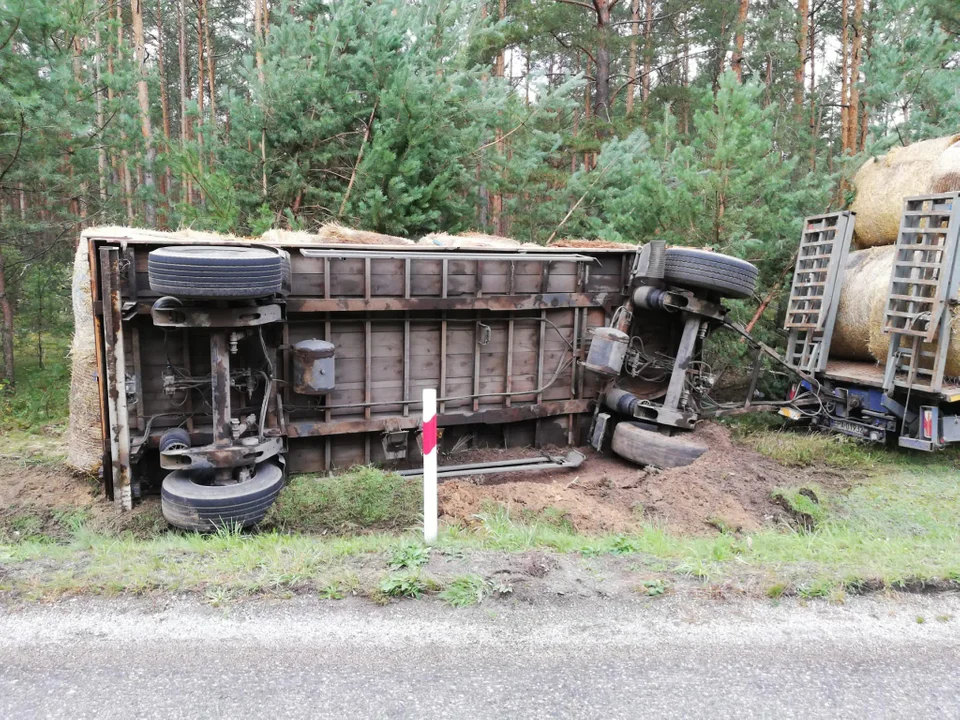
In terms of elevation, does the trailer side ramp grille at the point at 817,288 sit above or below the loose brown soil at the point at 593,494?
above

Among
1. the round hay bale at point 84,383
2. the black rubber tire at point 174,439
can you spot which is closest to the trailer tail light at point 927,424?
the black rubber tire at point 174,439

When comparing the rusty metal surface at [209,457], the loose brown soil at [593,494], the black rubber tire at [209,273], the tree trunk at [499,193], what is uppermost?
the tree trunk at [499,193]

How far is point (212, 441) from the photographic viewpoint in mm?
6316

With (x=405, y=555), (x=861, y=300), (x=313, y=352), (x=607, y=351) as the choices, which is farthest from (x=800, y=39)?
Answer: (x=405, y=555)

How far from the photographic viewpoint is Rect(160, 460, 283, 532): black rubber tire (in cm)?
541

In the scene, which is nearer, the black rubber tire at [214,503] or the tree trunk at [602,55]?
the black rubber tire at [214,503]

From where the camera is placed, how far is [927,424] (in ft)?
26.0

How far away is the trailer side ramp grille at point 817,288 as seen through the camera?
30.1 ft

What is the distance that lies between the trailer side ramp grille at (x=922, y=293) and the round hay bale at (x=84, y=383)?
8.53 meters

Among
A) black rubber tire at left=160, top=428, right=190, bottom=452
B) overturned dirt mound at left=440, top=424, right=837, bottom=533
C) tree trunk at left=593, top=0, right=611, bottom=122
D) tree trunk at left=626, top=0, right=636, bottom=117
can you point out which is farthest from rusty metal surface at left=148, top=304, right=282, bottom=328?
tree trunk at left=626, top=0, right=636, bottom=117

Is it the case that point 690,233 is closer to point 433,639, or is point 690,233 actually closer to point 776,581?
point 776,581

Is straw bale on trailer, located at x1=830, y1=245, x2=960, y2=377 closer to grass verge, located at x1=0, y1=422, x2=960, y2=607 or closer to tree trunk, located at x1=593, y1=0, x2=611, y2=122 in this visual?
grass verge, located at x1=0, y1=422, x2=960, y2=607

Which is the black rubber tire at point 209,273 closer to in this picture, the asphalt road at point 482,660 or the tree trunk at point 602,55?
the asphalt road at point 482,660

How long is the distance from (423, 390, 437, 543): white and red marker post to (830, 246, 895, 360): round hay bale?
653cm
